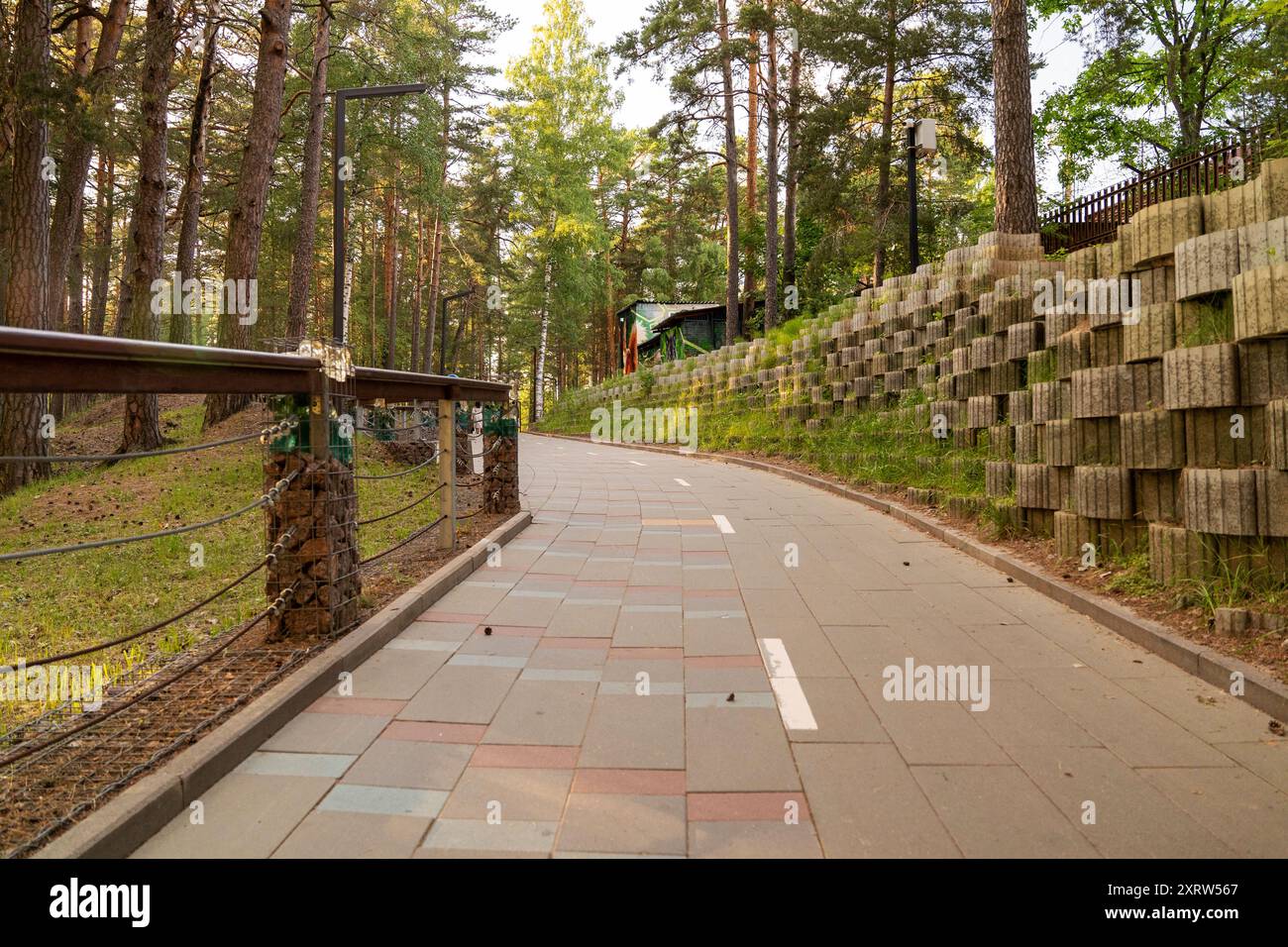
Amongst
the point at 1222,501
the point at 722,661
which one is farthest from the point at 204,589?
the point at 1222,501

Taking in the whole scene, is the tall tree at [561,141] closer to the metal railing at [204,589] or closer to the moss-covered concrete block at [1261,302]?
the metal railing at [204,589]

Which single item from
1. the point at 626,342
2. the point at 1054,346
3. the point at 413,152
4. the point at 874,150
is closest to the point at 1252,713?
the point at 1054,346

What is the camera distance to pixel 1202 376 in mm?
5121

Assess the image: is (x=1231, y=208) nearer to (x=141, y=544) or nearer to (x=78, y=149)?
(x=141, y=544)

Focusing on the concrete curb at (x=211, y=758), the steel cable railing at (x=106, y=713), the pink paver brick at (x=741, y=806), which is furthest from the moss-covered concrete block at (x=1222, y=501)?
the steel cable railing at (x=106, y=713)

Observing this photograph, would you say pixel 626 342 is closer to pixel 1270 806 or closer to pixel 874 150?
pixel 874 150

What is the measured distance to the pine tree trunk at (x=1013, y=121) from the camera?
10.7 m

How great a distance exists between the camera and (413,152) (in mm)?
25625

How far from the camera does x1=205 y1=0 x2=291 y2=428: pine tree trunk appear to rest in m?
13.4

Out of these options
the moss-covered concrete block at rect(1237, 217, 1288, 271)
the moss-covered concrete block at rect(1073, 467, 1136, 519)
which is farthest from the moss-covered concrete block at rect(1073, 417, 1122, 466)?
the moss-covered concrete block at rect(1237, 217, 1288, 271)

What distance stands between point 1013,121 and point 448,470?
875 centimetres

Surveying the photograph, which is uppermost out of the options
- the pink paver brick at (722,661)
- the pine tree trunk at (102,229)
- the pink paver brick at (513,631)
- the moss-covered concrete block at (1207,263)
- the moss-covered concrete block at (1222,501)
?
the pine tree trunk at (102,229)

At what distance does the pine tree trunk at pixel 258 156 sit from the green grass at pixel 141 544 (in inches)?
112

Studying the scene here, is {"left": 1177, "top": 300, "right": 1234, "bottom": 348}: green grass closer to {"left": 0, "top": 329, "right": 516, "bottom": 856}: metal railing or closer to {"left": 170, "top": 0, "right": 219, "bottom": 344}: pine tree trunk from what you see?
{"left": 0, "top": 329, "right": 516, "bottom": 856}: metal railing
